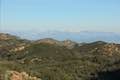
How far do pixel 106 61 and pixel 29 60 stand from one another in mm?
36379

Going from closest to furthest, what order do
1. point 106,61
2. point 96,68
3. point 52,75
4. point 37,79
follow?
point 37,79, point 52,75, point 96,68, point 106,61

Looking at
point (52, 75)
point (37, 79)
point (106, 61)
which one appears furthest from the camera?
point (106, 61)

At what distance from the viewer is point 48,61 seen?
619 feet

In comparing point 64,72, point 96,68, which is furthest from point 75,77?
point 96,68

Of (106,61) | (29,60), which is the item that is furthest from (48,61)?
(106,61)

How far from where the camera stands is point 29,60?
192 metres

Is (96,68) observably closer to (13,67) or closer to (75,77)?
(75,77)

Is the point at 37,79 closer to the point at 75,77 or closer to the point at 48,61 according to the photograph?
the point at 75,77

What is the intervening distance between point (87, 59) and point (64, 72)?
4073 cm

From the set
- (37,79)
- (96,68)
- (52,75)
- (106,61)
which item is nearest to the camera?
(37,79)

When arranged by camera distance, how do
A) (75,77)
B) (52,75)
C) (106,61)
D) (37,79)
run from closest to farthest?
(37,79) → (52,75) → (75,77) → (106,61)

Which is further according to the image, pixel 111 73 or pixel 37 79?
pixel 111 73

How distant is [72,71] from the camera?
153 m

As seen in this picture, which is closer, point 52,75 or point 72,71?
point 52,75
